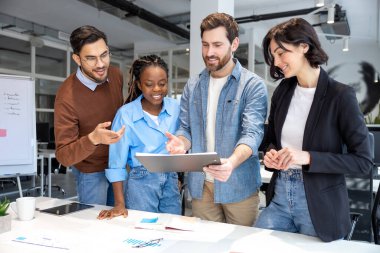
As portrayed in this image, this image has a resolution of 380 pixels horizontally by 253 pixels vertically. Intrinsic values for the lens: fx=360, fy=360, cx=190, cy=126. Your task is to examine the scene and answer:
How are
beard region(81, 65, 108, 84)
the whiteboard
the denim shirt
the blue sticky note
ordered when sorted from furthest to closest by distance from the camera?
the whiteboard → beard region(81, 65, 108, 84) → the denim shirt → the blue sticky note

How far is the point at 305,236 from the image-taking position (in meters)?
1.55

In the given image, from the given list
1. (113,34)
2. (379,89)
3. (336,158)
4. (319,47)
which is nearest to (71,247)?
(336,158)

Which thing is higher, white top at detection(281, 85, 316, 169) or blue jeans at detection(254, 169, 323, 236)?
white top at detection(281, 85, 316, 169)

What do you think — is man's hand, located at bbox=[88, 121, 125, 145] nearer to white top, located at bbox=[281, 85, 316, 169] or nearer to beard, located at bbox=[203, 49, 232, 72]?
beard, located at bbox=[203, 49, 232, 72]

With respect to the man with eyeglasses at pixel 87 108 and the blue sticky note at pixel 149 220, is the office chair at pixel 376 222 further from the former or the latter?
the man with eyeglasses at pixel 87 108

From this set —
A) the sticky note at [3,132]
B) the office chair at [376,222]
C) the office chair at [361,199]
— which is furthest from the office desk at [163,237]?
the sticky note at [3,132]

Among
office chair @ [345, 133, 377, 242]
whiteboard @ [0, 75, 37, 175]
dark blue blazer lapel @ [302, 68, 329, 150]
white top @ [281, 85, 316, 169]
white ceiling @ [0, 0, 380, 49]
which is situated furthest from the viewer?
white ceiling @ [0, 0, 380, 49]

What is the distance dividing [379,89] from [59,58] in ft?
29.9

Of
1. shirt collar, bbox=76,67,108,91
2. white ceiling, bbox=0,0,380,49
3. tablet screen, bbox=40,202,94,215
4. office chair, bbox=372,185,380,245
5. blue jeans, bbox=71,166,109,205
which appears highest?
white ceiling, bbox=0,0,380,49

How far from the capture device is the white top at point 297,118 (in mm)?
1617

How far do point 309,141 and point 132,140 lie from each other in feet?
3.14

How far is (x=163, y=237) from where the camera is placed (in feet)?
5.04

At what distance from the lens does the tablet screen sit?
6.39ft

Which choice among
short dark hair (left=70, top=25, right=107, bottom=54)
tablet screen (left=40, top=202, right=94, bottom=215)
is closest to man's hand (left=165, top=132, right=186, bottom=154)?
tablet screen (left=40, top=202, right=94, bottom=215)
